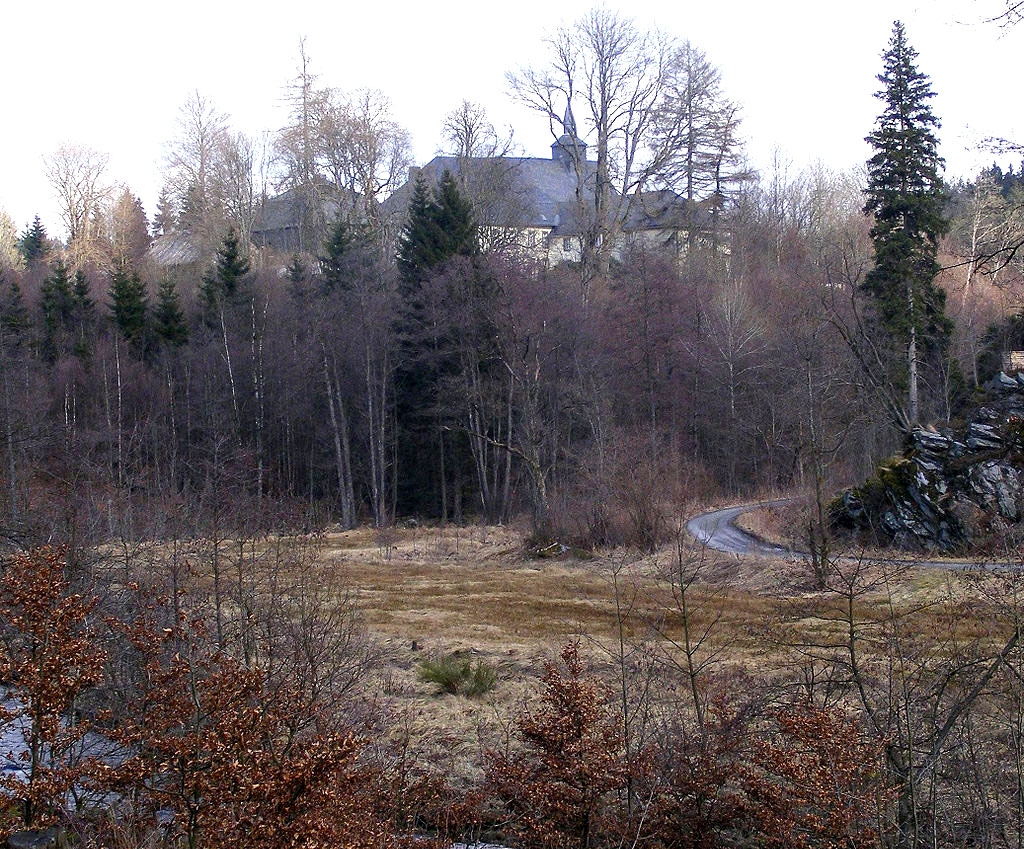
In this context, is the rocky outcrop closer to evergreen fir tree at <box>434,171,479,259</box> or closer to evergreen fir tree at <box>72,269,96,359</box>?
evergreen fir tree at <box>434,171,479,259</box>

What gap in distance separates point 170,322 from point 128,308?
8.10 ft

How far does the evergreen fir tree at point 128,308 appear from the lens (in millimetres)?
51469

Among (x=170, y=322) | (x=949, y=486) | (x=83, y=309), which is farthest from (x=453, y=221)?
(x=949, y=486)

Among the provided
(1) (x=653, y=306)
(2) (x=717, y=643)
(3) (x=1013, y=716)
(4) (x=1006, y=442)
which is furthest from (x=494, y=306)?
(3) (x=1013, y=716)

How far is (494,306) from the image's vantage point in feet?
138

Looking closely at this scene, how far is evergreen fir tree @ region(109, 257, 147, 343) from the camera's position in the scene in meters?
51.5

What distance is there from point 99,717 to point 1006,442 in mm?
21885

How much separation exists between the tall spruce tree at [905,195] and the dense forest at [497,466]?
0.58 feet

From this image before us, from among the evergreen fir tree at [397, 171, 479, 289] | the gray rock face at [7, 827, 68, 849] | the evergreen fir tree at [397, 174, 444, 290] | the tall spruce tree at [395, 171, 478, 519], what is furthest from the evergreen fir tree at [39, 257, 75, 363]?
the gray rock face at [7, 827, 68, 849]

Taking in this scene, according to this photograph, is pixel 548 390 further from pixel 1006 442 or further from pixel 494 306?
pixel 1006 442

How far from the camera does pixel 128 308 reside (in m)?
51.8

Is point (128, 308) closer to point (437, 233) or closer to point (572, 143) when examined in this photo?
point (437, 233)

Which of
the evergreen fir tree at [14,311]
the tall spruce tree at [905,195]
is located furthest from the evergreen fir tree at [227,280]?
the tall spruce tree at [905,195]

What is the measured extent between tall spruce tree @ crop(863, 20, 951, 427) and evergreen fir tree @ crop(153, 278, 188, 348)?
34915 millimetres
